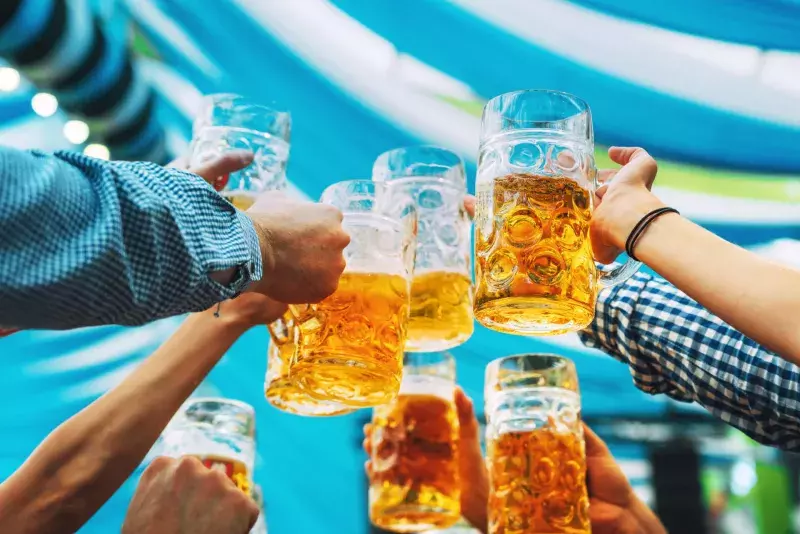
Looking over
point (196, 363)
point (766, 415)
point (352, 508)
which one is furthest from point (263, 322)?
point (352, 508)

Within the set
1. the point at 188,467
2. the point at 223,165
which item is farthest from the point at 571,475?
the point at 223,165

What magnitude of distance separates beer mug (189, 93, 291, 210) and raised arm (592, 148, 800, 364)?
0.52 metres

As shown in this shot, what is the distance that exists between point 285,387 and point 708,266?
550mm

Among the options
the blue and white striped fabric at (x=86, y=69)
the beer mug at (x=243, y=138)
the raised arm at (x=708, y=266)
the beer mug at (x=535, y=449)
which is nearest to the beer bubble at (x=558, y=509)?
the beer mug at (x=535, y=449)

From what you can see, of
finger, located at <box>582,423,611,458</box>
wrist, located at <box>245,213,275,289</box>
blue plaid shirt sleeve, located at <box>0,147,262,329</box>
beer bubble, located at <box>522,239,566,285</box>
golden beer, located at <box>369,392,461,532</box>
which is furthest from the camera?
finger, located at <box>582,423,611,458</box>

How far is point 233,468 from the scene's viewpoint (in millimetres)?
1440

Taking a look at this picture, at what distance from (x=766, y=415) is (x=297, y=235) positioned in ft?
2.57

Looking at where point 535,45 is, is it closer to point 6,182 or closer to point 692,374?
point 692,374

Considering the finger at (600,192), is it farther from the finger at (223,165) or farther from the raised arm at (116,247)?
the finger at (223,165)

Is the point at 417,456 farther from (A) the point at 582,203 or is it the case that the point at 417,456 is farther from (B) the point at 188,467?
(A) the point at 582,203

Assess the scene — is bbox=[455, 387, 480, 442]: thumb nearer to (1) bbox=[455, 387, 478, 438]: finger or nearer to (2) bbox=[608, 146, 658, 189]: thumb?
(1) bbox=[455, 387, 478, 438]: finger

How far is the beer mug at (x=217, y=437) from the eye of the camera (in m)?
1.43

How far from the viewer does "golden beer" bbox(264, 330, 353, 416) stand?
44.5 inches

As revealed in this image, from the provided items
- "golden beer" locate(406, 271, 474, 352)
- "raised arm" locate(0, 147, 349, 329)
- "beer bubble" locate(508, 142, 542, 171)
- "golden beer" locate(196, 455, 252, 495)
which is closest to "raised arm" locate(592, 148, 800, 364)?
"beer bubble" locate(508, 142, 542, 171)
